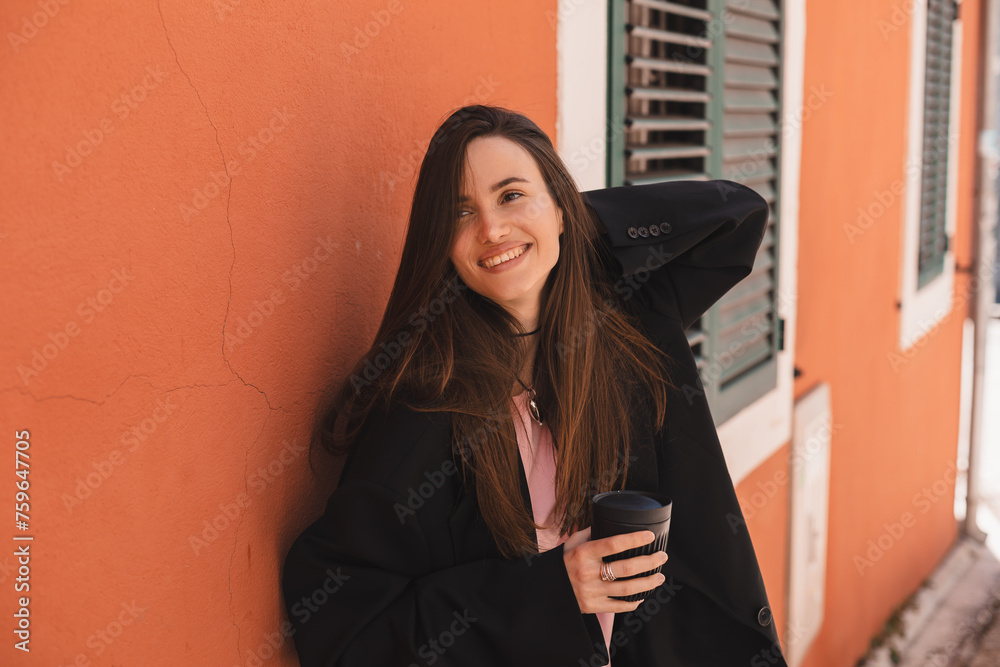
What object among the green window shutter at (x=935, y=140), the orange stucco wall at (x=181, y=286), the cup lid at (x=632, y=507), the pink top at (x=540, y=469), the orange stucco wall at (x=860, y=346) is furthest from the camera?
the green window shutter at (x=935, y=140)

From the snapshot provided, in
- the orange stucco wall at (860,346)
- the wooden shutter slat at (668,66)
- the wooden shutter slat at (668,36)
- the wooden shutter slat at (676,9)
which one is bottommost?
the orange stucco wall at (860,346)

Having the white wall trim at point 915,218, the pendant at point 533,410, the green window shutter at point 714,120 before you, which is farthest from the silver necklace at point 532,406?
the white wall trim at point 915,218

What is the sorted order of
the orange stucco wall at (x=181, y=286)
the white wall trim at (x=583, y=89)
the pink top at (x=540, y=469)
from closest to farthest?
the orange stucco wall at (x=181, y=286) → the pink top at (x=540, y=469) → the white wall trim at (x=583, y=89)

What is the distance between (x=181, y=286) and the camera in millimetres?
1269

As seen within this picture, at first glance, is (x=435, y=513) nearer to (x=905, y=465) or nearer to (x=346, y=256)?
(x=346, y=256)

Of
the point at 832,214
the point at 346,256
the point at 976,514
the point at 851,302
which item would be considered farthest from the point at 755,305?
the point at 976,514

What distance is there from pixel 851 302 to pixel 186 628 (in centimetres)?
399

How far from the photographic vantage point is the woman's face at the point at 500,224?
164cm

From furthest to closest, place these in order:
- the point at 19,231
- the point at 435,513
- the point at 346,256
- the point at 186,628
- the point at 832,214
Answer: the point at 832,214 < the point at 346,256 < the point at 435,513 < the point at 186,628 < the point at 19,231

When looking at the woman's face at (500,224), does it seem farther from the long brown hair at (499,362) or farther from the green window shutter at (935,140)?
the green window shutter at (935,140)

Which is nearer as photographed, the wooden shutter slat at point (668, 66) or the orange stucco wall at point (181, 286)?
the orange stucco wall at point (181, 286)

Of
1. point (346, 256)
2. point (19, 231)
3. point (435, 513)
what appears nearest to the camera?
point (19, 231)

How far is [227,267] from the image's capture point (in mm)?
1360

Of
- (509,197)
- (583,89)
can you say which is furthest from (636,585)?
(583,89)
